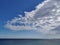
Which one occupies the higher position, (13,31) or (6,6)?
(6,6)

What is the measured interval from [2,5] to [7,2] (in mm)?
88

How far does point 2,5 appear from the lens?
8.38ft

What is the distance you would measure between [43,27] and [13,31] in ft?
1.48

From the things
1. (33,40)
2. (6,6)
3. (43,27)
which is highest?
(6,6)

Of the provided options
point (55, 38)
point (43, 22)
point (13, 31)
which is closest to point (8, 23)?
point (13, 31)

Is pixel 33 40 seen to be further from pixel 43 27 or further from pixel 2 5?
pixel 2 5

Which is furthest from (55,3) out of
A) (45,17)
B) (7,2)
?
(7,2)

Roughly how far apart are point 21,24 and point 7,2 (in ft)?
1.31

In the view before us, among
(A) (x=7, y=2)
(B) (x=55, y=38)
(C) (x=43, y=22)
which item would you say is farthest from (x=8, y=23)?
(B) (x=55, y=38)

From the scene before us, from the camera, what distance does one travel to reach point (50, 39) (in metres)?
2.51

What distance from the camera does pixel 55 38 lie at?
2490mm

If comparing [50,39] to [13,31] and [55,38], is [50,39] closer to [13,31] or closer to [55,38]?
[55,38]

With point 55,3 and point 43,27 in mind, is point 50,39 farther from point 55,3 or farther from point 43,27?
point 55,3

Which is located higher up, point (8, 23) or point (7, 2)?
point (7, 2)
